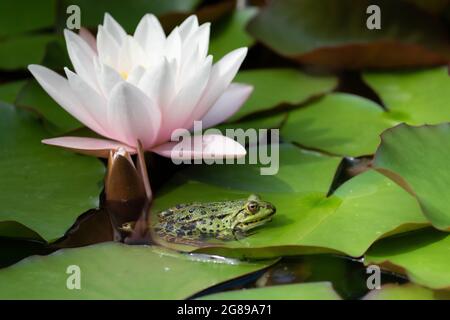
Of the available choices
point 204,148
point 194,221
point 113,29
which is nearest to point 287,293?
point 194,221

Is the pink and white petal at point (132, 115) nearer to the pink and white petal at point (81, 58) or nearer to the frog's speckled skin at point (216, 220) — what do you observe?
the pink and white petal at point (81, 58)

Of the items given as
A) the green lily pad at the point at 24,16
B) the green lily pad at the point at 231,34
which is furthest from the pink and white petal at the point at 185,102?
the green lily pad at the point at 24,16

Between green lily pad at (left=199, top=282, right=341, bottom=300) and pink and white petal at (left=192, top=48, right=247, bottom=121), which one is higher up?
pink and white petal at (left=192, top=48, right=247, bottom=121)

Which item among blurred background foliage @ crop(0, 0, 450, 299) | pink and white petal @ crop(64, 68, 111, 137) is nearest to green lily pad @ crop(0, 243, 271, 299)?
blurred background foliage @ crop(0, 0, 450, 299)

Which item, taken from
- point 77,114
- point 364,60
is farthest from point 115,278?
point 364,60

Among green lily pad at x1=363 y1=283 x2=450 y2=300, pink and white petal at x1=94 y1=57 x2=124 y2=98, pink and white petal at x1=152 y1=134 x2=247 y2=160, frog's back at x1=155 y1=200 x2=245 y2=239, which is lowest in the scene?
green lily pad at x1=363 y1=283 x2=450 y2=300

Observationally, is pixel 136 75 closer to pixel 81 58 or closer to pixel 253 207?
pixel 81 58

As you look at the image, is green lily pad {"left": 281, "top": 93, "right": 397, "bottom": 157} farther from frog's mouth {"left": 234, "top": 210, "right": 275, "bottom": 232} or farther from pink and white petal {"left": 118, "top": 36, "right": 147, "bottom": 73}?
pink and white petal {"left": 118, "top": 36, "right": 147, "bottom": 73}
